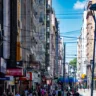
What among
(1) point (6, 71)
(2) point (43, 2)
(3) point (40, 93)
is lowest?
(3) point (40, 93)

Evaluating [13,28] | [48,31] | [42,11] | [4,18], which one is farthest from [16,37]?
[48,31]

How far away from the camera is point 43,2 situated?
99.6 metres

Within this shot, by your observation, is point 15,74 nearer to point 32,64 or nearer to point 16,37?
point 16,37

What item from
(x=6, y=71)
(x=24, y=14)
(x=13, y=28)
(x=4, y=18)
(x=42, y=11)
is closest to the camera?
(x=6, y=71)

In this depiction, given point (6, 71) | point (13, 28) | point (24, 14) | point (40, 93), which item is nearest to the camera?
point (6, 71)

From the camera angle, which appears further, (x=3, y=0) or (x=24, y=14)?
(x=24, y=14)

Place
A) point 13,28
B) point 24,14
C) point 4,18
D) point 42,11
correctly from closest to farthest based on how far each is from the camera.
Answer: point 4,18 < point 13,28 < point 24,14 < point 42,11

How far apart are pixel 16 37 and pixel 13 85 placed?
5.07 metres

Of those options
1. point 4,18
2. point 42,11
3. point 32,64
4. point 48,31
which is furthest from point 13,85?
point 48,31

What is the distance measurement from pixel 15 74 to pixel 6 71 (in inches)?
41.5

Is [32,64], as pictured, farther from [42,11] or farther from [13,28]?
[42,11]

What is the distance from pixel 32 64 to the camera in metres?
58.6

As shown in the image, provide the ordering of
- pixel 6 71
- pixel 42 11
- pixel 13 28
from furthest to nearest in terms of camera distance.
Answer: pixel 42 11, pixel 13 28, pixel 6 71

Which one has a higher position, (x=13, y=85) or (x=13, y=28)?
(x=13, y=28)
